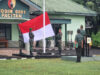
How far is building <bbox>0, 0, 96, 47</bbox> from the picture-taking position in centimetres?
3300

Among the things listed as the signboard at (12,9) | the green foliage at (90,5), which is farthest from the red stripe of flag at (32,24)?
the green foliage at (90,5)

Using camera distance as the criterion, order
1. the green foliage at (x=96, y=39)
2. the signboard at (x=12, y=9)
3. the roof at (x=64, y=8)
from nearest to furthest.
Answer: the signboard at (x=12, y=9)
the roof at (x=64, y=8)
the green foliage at (x=96, y=39)

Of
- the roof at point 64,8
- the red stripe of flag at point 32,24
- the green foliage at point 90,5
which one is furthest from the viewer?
the green foliage at point 90,5

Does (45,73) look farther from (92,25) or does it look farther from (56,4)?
(92,25)

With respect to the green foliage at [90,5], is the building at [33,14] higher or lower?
lower

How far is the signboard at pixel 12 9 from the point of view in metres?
32.9

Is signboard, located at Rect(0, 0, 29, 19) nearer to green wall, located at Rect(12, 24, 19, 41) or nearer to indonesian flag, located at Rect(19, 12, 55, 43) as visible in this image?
green wall, located at Rect(12, 24, 19, 41)

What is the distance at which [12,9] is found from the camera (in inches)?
1302

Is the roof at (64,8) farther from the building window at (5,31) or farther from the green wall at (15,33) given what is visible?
the building window at (5,31)

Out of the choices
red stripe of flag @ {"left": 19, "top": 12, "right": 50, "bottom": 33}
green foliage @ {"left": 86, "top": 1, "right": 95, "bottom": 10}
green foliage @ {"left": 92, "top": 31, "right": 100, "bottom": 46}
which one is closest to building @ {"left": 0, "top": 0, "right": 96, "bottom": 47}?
green foliage @ {"left": 86, "top": 1, "right": 95, "bottom": 10}

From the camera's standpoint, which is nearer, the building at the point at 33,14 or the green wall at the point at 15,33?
the building at the point at 33,14

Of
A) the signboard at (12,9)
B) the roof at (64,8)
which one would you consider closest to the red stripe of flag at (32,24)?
the signboard at (12,9)

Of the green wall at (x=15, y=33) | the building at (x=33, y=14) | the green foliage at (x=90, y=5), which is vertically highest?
the green foliage at (x=90, y=5)

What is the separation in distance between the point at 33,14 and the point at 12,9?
4885 mm
